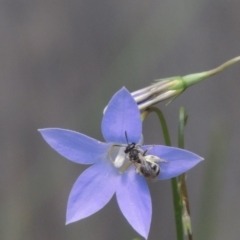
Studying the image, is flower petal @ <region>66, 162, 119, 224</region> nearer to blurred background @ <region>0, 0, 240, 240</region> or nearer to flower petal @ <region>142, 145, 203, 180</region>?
flower petal @ <region>142, 145, 203, 180</region>

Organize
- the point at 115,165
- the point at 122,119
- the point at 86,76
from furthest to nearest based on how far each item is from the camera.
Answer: the point at 86,76
the point at 115,165
the point at 122,119

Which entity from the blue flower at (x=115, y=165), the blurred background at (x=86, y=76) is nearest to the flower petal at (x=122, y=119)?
the blue flower at (x=115, y=165)

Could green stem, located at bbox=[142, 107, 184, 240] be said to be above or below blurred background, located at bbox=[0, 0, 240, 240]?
below

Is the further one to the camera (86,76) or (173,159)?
(86,76)

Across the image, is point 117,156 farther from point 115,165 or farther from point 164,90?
point 164,90

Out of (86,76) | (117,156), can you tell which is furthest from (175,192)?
(86,76)

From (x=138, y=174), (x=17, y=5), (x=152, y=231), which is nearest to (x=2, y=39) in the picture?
(x=17, y=5)

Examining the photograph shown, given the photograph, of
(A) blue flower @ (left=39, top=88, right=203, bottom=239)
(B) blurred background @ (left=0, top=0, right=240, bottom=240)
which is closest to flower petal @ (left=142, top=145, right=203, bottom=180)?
(A) blue flower @ (left=39, top=88, right=203, bottom=239)
